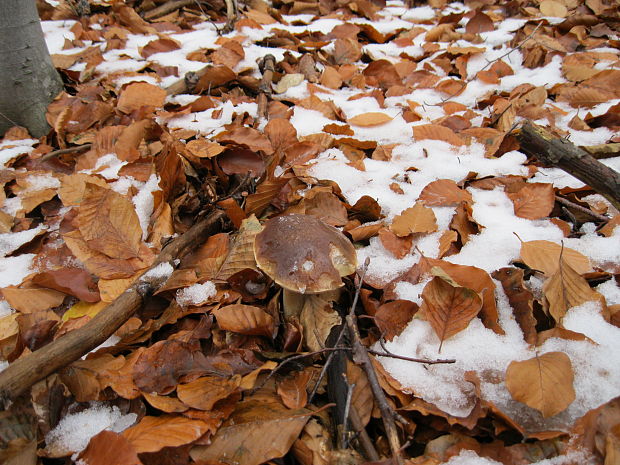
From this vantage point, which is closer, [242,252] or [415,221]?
[242,252]

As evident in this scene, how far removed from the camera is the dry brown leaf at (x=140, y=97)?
7.32ft

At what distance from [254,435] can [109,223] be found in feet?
3.14

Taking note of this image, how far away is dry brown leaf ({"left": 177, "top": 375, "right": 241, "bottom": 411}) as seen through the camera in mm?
1021

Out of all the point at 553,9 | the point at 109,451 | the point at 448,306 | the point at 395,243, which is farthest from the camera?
the point at 553,9

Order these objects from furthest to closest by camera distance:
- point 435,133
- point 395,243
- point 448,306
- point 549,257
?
1. point 435,133
2. point 395,243
3. point 549,257
4. point 448,306

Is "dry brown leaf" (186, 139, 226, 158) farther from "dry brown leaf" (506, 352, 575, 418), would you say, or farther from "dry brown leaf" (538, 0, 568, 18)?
"dry brown leaf" (538, 0, 568, 18)

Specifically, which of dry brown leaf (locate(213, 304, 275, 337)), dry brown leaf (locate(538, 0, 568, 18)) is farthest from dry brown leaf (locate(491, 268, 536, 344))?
dry brown leaf (locate(538, 0, 568, 18))

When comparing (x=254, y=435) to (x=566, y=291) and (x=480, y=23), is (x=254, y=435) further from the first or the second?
(x=480, y=23)

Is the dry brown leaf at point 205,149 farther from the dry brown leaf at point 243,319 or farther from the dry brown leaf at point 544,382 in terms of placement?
the dry brown leaf at point 544,382

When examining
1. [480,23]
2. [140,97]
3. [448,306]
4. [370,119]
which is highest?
[480,23]

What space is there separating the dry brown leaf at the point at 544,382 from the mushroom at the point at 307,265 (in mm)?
487

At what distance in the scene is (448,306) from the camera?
3.87ft

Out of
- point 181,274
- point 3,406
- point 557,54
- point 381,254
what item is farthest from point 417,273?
point 557,54

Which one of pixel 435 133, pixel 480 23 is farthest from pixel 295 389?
pixel 480 23
